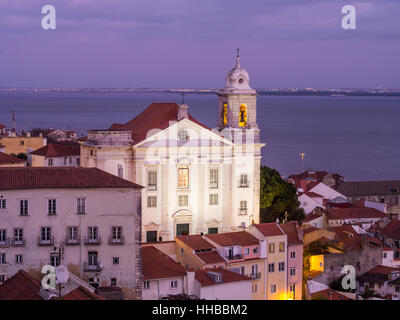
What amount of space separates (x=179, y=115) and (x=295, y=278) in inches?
329

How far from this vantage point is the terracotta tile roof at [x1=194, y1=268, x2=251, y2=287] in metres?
21.7

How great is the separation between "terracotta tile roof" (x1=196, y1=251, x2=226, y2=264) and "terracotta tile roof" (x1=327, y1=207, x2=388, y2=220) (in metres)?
15.7

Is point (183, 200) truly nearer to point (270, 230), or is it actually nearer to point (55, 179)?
point (270, 230)

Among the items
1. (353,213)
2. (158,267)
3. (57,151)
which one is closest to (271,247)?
(158,267)

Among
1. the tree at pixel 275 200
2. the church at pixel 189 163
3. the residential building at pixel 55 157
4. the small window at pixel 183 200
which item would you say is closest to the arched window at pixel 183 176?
the church at pixel 189 163

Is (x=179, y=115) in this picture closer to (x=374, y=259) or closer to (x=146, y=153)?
(x=146, y=153)

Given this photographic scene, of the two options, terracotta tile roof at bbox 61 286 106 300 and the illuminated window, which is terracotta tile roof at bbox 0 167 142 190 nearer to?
terracotta tile roof at bbox 61 286 106 300

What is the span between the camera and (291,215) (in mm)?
33906

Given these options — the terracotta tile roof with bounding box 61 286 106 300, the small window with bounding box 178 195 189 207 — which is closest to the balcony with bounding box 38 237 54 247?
the terracotta tile roof with bounding box 61 286 106 300

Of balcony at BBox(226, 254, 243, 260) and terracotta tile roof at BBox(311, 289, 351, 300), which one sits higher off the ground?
balcony at BBox(226, 254, 243, 260)

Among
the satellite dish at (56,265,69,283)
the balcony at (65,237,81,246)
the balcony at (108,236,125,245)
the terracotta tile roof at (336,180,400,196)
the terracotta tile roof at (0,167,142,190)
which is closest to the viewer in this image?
the satellite dish at (56,265,69,283)

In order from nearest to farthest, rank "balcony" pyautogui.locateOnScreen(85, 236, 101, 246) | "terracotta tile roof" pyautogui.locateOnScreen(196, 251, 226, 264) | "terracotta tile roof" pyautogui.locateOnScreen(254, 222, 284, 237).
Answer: "balcony" pyautogui.locateOnScreen(85, 236, 101, 246)
"terracotta tile roof" pyautogui.locateOnScreen(196, 251, 226, 264)
"terracotta tile roof" pyautogui.locateOnScreen(254, 222, 284, 237)

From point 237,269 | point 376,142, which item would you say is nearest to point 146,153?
point 237,269

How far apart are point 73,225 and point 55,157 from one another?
2625 cm
